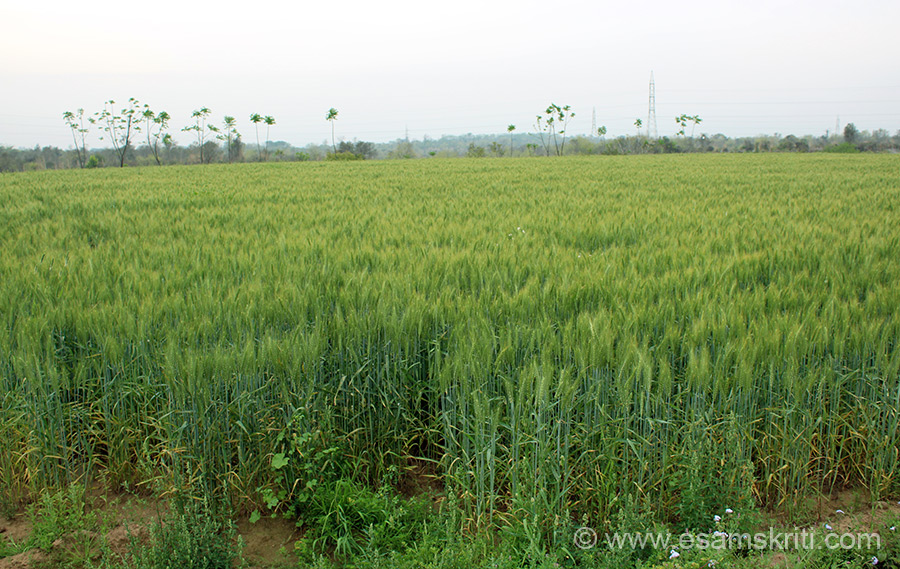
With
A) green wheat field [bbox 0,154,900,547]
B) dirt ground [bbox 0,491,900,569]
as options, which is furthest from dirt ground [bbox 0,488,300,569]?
green wheat field [bbox 0,154,900,547]

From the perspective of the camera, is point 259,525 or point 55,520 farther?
point 259,525

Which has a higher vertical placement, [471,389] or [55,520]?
[471,389]

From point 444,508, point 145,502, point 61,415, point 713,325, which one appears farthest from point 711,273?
point 61,415

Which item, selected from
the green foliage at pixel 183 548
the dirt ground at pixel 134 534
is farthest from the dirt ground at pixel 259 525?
the green foliage at pixel 183 548

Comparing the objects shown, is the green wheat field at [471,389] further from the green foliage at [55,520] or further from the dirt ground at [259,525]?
the green foliage at [55,520]

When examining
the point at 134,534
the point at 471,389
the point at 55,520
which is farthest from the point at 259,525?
the point at 471,389

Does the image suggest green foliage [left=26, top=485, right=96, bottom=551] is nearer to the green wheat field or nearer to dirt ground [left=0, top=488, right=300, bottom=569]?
dirt ground [left=0, top=488, right=300, bottom=569]

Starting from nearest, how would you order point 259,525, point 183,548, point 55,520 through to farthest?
1. point 183,548
2. point 55,520
3. point 259,525

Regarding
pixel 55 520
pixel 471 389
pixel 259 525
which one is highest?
pixel 471 389

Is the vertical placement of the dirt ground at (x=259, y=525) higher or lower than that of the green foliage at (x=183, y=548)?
lower

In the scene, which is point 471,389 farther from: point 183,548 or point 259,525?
point 183,548

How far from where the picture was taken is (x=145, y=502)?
2.88 m

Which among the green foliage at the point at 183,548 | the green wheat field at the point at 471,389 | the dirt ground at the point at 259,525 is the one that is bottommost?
the dirt ground at the point at 259,525

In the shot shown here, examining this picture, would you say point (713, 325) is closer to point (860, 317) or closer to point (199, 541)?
point (860, 317)
